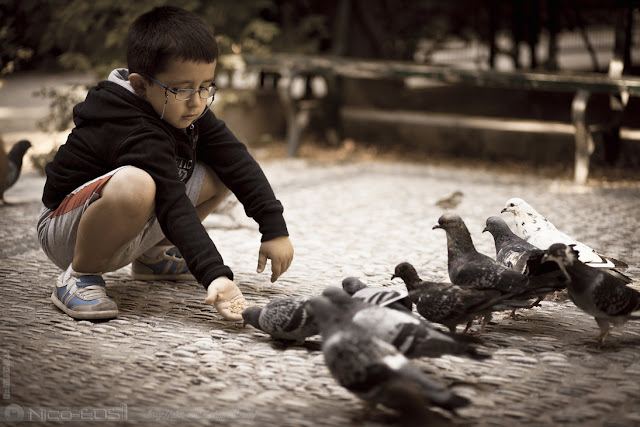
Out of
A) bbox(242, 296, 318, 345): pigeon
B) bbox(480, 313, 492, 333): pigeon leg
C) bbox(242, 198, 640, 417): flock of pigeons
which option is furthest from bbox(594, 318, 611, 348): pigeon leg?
bbox(242, 296, 318, 345): pigeon

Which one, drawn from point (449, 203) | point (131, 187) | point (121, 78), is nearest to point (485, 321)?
point (131, 187)

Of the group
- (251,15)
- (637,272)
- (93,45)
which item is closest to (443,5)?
(251,15)

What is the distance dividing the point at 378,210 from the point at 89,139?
2.96 meters

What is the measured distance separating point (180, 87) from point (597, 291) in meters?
1.97

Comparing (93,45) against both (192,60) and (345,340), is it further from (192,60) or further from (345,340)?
(345,340)

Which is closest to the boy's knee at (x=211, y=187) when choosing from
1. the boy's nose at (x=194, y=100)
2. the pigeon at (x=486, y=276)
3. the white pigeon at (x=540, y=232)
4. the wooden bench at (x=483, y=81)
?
the boy's nose at (x=194, y=100)

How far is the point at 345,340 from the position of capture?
87.8 inches

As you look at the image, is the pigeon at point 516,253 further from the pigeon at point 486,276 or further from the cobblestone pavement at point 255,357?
the cobblestone pavement at point 255,357

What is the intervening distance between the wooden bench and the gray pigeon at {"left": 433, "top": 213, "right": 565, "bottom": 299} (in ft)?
12.7

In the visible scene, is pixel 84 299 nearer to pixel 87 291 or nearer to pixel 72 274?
pixel 87 291

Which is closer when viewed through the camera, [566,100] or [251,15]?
[251,15]

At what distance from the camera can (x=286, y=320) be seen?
9.13ft

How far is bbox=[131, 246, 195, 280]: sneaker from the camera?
3754 mm

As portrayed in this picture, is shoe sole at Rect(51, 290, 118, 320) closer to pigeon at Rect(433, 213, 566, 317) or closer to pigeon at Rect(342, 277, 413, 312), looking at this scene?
pigeon at Rect(342, 277, 413, 312)
